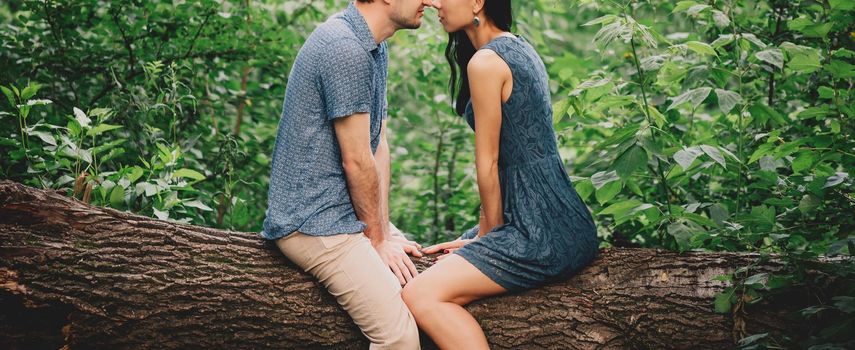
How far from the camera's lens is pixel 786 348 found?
2375 mm

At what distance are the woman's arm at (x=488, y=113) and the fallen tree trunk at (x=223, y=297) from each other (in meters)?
0.43

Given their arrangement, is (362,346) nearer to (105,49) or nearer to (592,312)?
(592,312)

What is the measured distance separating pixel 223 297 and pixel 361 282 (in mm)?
484

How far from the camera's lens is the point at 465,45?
10.2 feet

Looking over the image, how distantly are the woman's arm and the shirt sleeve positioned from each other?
0.41m

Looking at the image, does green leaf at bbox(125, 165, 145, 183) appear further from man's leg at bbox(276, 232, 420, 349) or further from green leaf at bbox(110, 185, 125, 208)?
man's leg at bbox(276, 232, 420, 349)

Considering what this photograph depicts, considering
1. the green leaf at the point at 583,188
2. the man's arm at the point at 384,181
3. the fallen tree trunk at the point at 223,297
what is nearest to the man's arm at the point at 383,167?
the man's arm at the point at 384,181

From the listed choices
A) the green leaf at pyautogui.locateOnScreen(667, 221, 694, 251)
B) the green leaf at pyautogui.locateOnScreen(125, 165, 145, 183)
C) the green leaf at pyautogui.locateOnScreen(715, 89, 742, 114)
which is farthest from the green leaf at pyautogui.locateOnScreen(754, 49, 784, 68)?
the green leaf at pyautogui.locateOnScreen(125, 165, 145, 183)

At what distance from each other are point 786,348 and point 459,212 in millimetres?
2812

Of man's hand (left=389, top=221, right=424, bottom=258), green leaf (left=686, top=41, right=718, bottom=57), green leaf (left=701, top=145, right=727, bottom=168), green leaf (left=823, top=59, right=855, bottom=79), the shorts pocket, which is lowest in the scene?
man's hand (left=389, top=221, right=424, bottom=258)

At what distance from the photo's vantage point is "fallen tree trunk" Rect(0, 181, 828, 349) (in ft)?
7.82

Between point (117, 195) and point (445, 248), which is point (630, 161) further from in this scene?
point (117, 195)

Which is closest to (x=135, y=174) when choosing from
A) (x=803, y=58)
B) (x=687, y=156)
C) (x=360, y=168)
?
(x=360, y=168)

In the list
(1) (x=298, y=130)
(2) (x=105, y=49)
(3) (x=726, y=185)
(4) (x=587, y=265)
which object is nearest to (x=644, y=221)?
(3) (x=726, y=185)
